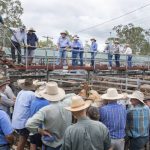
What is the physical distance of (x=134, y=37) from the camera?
169 ft

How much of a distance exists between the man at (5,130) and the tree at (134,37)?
47121 mm

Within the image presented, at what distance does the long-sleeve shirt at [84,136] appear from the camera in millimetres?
4211

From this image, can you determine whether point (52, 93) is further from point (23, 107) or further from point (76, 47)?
point (76, 47)

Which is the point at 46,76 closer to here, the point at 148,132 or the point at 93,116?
the point at 148,132

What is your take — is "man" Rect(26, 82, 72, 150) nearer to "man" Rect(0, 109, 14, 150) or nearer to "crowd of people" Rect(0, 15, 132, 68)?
"man" Rect(0, 109, 14, 150)

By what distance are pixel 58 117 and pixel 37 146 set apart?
1.17 m

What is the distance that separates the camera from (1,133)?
487 cm

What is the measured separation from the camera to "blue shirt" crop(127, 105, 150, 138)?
238 inches

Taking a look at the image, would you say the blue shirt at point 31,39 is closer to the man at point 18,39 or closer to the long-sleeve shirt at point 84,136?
the man at point 18,39

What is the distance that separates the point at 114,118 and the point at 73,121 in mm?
782

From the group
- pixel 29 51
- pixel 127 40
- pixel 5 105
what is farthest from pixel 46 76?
pixel 127 40

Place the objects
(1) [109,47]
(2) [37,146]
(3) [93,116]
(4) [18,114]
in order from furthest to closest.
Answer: (1) [109,47]
(4) [18,114]
(2) [37,146]
(3) [93,116]

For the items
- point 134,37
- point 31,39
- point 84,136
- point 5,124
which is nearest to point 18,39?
point 31,39

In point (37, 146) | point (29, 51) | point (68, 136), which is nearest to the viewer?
point (68, 136)
